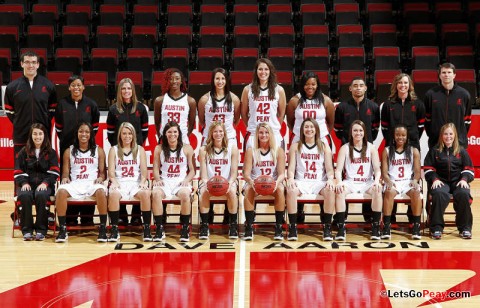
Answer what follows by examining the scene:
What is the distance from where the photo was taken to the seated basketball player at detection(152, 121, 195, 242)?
26.1 ft

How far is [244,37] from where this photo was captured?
1416 cm

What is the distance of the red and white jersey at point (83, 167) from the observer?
8203 millimetres

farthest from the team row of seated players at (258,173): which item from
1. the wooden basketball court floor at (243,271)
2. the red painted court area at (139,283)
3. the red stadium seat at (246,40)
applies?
the red stadium seat at (246,40)

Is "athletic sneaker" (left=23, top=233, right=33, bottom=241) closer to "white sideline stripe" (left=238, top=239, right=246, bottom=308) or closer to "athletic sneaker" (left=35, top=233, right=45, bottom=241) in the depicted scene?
"athletic sneaker" (left=35, top=233, right=45, bottom=241)

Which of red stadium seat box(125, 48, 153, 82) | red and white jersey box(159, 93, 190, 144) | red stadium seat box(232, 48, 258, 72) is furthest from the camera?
red stadium seat box(125, 48, 153, 82)

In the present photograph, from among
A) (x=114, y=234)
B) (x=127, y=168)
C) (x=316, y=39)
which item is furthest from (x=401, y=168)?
(x=316, y=39)

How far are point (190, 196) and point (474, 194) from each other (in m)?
4.55

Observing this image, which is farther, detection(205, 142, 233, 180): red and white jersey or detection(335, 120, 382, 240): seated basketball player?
detection(205, 142, 233, 180): red and white jersey

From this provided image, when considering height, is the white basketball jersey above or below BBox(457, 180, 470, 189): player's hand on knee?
above

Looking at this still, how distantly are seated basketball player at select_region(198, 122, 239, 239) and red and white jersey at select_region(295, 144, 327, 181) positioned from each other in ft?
2.35

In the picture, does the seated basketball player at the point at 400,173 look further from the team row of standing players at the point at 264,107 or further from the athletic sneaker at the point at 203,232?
the athletic sneaker at the point at 203,232

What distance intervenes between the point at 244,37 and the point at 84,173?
262 inches

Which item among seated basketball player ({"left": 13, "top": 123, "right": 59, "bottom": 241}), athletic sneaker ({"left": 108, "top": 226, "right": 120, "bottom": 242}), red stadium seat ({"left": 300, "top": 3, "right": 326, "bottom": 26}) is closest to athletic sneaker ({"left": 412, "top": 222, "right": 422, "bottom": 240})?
athletic sneaker ({"left": 108, "top": 226, "right": 120, "bottom": 242})

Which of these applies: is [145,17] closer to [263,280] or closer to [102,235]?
[102,235]
